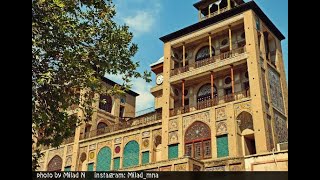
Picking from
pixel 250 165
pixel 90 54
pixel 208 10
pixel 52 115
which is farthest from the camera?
pixel 208 10

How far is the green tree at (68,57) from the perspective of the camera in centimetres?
694

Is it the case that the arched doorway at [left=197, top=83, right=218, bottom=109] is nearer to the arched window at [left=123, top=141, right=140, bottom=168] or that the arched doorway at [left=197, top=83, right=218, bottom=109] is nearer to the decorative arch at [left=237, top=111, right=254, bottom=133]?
the decorative arch at [left=237, top=111, right=254, bottom=133]

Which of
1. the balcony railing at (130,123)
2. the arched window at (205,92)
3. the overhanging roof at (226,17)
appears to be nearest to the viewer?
the overhanging roof at (226,17)

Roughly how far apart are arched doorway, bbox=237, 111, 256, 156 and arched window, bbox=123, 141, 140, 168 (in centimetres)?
745

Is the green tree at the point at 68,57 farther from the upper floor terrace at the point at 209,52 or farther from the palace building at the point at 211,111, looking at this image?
the upper floor terrace at the point at 209,52

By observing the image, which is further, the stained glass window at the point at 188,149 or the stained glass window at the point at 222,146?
the stained glass window at the point at 188,149

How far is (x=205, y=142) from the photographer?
61.5ft

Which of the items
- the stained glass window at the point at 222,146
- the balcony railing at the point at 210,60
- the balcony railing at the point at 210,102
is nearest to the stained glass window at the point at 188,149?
the stained glass window at the point at 222,146

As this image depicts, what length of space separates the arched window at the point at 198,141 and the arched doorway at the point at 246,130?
1770 mm

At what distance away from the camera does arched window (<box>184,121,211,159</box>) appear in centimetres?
1858

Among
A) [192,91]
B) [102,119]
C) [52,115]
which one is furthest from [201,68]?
[52,115]

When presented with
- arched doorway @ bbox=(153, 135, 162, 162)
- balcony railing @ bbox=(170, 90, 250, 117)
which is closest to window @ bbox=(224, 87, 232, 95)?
balcony railing @ bbox=(170, 90, 250, 117)
